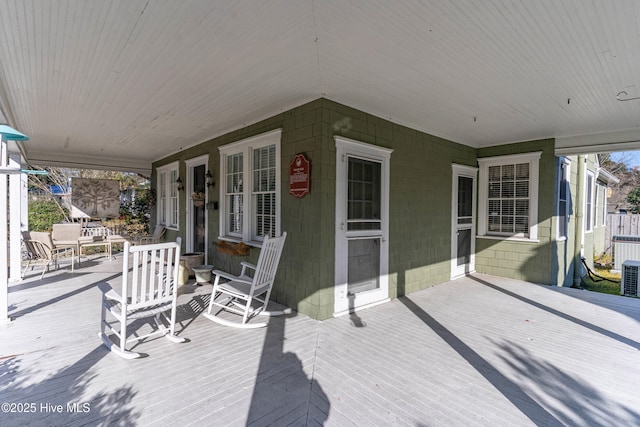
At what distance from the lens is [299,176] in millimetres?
3744

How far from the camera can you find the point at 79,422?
1859 millimetres

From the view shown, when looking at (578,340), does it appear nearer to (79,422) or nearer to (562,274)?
(562,274)

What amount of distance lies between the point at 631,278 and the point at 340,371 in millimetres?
6421

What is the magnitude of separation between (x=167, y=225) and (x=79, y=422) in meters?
6.73

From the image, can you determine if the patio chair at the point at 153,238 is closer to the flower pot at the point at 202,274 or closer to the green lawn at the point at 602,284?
the flower pot at the point at 202,274

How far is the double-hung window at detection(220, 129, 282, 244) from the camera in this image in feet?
14.4

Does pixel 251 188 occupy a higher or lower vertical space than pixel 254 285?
higher


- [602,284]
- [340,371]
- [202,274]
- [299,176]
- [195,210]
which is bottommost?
[602,284]

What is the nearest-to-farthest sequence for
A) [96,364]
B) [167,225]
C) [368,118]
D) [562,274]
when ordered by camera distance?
[96,364] < [368,118] < [562,274] < [167,225]

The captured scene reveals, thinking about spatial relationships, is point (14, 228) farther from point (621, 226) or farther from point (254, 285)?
point (621, 226)

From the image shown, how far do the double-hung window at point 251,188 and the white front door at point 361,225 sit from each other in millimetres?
933

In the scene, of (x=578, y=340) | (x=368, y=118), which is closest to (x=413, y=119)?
(x=368, y=118)

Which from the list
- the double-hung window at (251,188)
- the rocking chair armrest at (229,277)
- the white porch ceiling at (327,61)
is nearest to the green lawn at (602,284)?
the white porch ceiling at (327,61)

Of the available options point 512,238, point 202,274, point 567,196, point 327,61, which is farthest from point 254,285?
point 567,196
